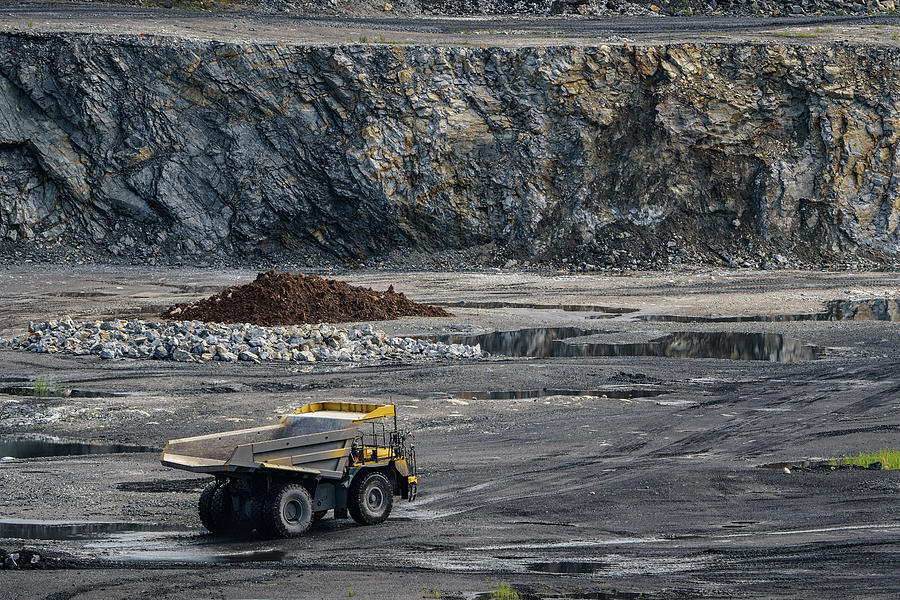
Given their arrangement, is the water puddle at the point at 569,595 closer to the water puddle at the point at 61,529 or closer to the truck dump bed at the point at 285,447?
the truck dump bed at the point at 285,447

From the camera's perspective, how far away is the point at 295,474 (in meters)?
10.5

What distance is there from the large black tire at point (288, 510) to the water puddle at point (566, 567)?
246cm

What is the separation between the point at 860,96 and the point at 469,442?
38.0 meters

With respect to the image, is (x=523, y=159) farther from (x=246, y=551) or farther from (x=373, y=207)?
(x=246, y=551)

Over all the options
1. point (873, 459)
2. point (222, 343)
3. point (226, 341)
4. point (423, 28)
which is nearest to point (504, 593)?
point (873, 459)

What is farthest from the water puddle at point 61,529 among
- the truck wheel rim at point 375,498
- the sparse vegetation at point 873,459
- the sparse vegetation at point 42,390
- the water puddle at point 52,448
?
the sparse vegetation at point 873,459

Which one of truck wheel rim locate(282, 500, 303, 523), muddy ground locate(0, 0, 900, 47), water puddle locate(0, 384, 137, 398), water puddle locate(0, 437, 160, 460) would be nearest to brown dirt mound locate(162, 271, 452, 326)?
water puddle locate(0, 384, 137, 398)

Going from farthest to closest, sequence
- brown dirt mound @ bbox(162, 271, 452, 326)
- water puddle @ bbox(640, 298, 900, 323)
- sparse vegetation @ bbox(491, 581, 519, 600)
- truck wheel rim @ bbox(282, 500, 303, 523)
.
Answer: water puddle @ bbox(640, 298, 900, 323) → brown dirt mound @ bbox(162, 271, 452, 326) → truck wheel rim @ bbox(282, 500, 303, 523) → sparse vegetation @ bbox(491, 581, 519, 600)

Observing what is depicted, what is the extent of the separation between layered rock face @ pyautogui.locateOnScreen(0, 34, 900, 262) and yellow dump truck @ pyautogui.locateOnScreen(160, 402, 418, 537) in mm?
33949

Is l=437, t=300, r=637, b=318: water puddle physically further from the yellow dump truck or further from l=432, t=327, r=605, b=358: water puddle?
the yellow dump truck

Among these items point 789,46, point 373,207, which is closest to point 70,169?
point 373,207

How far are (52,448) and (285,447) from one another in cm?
606

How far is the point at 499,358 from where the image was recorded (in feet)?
76.6

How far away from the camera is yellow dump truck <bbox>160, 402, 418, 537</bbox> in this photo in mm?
10328
